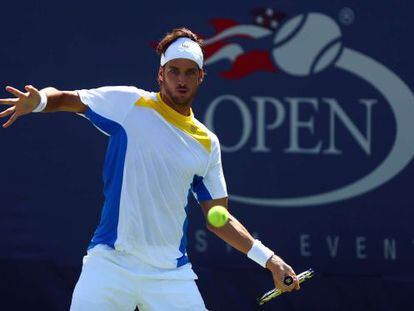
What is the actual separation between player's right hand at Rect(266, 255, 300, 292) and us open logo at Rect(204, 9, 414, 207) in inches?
85.3

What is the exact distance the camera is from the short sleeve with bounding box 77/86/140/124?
18.1 feet

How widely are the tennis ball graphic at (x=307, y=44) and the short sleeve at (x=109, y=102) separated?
233 centimetres

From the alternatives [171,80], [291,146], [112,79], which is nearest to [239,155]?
[291,146]

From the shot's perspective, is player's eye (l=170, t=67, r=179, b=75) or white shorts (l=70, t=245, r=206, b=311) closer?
white shorts (l=70, t=245, r=206, b=311)

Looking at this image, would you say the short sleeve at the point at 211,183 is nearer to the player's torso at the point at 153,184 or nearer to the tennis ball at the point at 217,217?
the player's torso at the point at 153,184

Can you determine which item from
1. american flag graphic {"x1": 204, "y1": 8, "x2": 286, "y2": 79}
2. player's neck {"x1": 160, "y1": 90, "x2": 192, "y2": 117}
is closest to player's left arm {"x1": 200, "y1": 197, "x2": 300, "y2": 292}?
player's neck {"x1": 160, "y1": 90, "x2": 192, "y2": 117}

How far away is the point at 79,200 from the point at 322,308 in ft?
5.59

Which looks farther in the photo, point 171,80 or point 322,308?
point 322,308

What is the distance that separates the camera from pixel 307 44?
7801 millimetres

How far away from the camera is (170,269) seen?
5.62 m

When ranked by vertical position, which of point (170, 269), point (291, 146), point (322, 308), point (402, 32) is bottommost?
point (322, 308)

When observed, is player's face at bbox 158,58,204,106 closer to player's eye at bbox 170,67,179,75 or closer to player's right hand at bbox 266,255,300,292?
player's eye at bbox 170,67,179,75

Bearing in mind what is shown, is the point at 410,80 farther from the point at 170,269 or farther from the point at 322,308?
the point at 170,269

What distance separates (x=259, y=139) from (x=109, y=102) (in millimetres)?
2393
